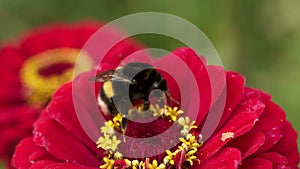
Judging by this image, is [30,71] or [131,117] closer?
[131,117]

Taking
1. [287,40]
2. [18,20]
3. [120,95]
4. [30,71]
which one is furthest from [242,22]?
[120,95]

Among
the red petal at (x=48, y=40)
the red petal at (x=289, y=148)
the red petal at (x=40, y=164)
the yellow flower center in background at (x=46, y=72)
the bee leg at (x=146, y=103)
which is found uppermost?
the bee leg at (x=146, y=103)

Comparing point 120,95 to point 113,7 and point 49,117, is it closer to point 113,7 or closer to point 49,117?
point 49,117

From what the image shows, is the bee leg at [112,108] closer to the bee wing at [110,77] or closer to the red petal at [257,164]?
the bee wing at [110,77]

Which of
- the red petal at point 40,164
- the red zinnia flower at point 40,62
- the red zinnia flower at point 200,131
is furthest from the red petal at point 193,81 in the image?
the red zinnia flower at point 40,62

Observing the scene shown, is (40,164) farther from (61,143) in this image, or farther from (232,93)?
(232,93)

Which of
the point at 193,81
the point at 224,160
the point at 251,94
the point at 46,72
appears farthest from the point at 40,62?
the point at 224,160

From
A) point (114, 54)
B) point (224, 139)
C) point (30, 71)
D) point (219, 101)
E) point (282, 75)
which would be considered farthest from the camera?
point (282, 75)

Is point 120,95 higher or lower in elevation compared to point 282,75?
higher
